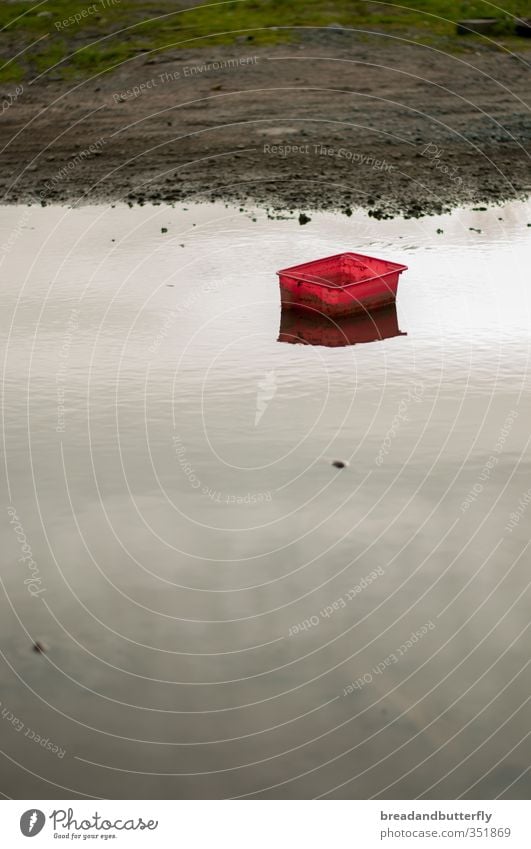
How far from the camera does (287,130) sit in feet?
78.3

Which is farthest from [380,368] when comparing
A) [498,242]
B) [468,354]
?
[498,242]

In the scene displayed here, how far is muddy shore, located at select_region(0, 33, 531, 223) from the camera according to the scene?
70.4 feet

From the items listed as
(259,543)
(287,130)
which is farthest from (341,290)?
(287,130)

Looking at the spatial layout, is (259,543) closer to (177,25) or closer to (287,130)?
(287,130)

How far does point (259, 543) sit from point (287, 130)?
52.3 ft

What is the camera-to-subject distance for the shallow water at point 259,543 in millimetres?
7168

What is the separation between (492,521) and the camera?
379 inches

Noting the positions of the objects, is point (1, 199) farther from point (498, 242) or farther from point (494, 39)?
point (494, 39)

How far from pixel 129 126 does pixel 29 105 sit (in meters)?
3.43
